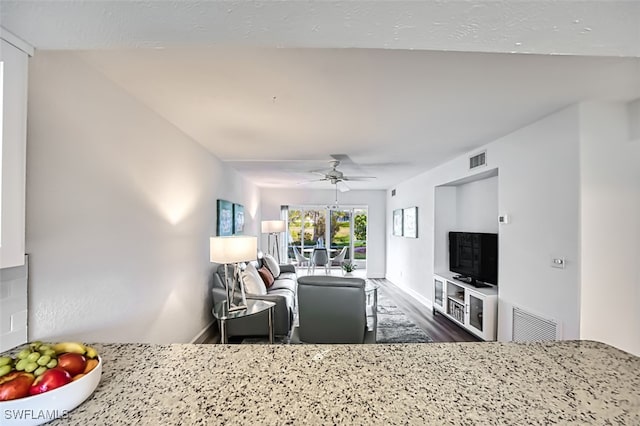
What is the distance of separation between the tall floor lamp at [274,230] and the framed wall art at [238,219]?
3.24 feet

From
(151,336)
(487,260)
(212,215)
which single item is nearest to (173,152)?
(212,215)

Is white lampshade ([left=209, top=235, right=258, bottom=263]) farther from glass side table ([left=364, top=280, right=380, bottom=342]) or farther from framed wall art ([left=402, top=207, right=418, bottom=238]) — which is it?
framed wall art ([left=402, top=207, right=418, bottom=238])

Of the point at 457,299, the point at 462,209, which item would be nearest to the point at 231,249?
the point at 457,299

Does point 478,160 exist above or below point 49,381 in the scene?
above

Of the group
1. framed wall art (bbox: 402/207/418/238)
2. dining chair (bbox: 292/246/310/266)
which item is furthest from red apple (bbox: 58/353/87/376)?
dining chair (bbox: 292/246/310/266)

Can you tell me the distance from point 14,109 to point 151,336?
6.42 ft

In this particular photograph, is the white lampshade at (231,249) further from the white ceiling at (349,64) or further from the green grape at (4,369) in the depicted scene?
the green grape at (4,369)

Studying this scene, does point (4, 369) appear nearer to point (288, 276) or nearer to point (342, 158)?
point (342, 158)

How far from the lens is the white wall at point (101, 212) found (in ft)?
4.88

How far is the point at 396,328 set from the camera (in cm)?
415

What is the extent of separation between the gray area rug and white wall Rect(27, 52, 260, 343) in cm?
243

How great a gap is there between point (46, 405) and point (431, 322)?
4.48 m

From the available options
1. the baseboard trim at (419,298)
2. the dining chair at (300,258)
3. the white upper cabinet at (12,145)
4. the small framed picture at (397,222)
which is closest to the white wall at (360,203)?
the small framed picture at (397,222)

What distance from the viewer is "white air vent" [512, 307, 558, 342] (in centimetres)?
261
